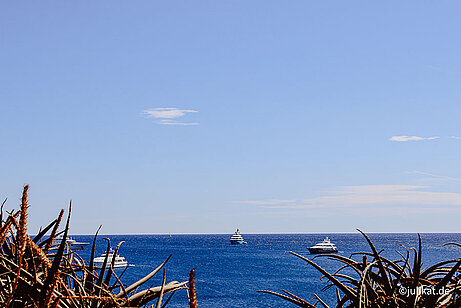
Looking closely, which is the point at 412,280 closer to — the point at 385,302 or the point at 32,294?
the point at 385,302

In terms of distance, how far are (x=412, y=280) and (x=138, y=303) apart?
1.55 metres

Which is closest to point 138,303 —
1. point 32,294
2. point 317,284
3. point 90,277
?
point 90,277

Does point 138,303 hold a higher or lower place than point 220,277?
higher

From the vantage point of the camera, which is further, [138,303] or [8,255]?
[8,255]

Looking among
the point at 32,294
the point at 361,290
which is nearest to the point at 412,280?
the point at 361,290

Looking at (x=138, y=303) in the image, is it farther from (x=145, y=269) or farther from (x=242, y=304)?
(x=145, y=269)

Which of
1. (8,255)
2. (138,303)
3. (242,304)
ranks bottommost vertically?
(242,304)

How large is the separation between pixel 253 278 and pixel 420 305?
10846cm

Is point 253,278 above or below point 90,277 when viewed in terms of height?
below

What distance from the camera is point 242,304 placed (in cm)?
7675

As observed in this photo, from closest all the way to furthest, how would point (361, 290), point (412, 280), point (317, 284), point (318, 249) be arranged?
point (361, 290)
point (412, 280)
point (317, 284)
point (318, 249)

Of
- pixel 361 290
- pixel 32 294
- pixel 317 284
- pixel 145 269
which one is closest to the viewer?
pixel 32 294

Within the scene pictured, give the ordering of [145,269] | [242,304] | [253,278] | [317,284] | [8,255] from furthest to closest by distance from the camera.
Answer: [145,269]
[253,278]
[317,284]
[242,304]
[8,255]

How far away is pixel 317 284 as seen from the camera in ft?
320
